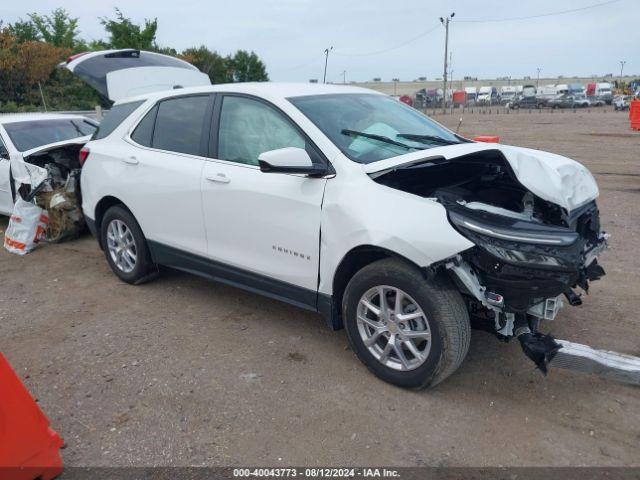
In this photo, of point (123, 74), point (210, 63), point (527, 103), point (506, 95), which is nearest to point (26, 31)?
point (210, 63)

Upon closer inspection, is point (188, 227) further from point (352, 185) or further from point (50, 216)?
point (50, 216)

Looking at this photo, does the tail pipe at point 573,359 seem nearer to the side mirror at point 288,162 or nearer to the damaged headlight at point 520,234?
the damaged headlight at point 520,234

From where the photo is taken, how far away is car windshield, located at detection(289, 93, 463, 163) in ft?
11.7

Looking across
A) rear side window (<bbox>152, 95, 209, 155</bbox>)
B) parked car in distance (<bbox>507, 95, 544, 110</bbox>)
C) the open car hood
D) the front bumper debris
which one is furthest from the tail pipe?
parked car in distance (<bbox>507, 95, 544, 110</bbox>)

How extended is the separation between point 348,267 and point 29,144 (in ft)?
18.8

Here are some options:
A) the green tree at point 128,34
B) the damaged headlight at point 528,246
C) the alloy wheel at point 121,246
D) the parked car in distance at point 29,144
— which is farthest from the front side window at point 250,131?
the green tree at point 128,34

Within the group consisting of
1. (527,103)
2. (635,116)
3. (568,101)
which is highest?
(635,116)

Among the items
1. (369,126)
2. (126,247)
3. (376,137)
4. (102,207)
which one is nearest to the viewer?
(376,137)

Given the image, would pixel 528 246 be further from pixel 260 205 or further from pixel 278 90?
pixel 278 90

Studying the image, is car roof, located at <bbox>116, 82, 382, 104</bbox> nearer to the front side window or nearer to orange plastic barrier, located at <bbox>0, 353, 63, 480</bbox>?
the front side window

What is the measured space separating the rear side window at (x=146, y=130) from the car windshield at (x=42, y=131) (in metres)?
3.07

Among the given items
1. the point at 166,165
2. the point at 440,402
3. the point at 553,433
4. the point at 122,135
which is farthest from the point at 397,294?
the point at 122,135

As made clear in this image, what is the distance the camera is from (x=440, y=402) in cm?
320

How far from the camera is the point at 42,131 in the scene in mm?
7484
